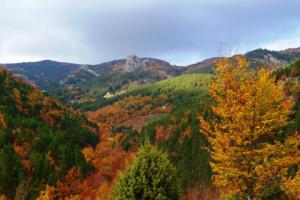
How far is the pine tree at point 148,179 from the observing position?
23.0m

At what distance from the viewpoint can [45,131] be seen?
6964 inches

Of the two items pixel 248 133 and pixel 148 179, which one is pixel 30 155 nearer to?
pixel 148 179

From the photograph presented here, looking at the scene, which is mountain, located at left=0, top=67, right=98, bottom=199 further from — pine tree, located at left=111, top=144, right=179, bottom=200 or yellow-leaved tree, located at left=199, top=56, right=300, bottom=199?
yellow-leaved tree, located at left=199, top=56, right=300, bottom=199

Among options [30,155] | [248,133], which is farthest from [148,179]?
[30,155]

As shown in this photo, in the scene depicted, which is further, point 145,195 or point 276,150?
point 276,150

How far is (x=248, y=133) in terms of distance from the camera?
25.7 metres

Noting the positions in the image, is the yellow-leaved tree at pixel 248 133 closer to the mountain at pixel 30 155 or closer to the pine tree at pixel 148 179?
the pine tree at pixel 148 179

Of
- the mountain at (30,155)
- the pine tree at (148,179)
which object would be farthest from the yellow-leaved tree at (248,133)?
the mountain at (30,155)

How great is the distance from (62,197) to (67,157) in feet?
84.9

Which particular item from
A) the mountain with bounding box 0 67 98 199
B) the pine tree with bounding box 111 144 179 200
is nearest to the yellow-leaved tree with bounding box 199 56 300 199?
the pine tree with bounding box 111 144 179 200

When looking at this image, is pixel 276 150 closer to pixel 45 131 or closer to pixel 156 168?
pixel 156 168

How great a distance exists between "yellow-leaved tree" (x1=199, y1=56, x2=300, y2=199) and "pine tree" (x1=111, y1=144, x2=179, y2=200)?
4.19 m

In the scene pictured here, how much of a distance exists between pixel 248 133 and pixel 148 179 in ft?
23.8


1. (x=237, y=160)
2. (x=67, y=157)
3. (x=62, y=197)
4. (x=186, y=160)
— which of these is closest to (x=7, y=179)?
(x=62, y=197)
